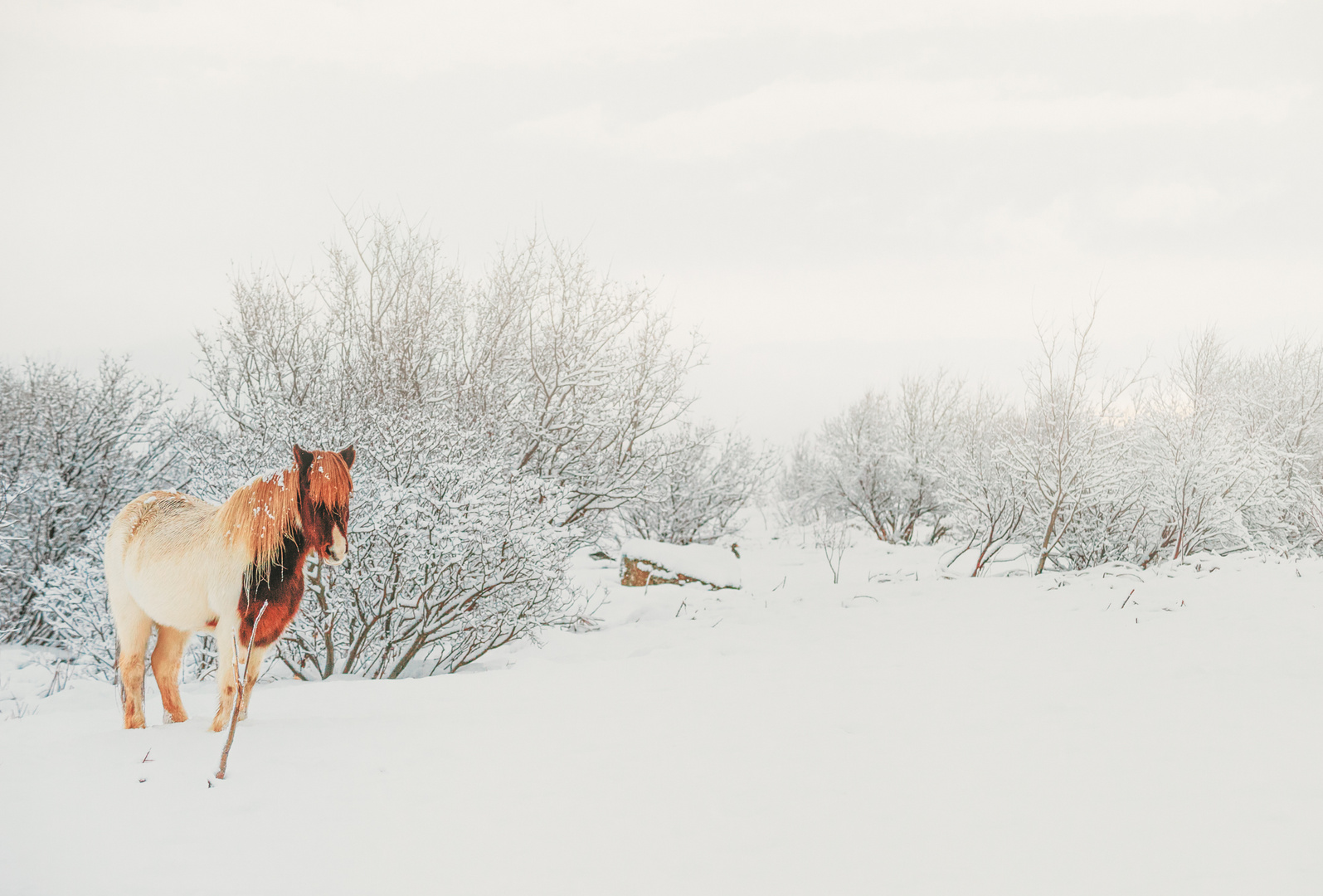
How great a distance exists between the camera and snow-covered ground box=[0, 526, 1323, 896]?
7.15ft

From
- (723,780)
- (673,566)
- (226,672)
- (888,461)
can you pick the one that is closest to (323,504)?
(226,672)

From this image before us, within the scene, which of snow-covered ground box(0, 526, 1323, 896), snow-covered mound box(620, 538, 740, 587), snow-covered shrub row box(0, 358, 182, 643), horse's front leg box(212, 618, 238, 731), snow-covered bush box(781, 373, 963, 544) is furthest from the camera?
snow-covered bush box(781, 373, 963, 544)

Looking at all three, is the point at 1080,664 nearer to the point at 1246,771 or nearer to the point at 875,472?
the point at 1246,771

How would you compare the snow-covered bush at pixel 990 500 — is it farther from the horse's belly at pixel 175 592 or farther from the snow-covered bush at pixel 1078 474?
the horse's belly at pixel 175 592

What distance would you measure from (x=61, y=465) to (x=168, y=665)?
25.5 feet

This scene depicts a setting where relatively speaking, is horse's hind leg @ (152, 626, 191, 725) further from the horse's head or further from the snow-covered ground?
the horse's head

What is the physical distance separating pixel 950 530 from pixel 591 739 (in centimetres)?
1555

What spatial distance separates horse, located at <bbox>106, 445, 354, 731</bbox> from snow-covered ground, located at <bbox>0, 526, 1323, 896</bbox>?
0.44 metres

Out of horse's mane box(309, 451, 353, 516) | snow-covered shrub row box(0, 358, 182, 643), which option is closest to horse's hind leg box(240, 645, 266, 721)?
horse's mane box(309, 451, 353, 516)

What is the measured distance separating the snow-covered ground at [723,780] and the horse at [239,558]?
0.44 metres

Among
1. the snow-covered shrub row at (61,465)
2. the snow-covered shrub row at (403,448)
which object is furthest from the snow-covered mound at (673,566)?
the snow-covered shrub row at (61,465)

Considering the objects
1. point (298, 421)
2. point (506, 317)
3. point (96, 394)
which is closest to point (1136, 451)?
point (506, 317)

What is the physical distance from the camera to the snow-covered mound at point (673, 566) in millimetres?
9445

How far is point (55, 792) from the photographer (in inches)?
92.5
